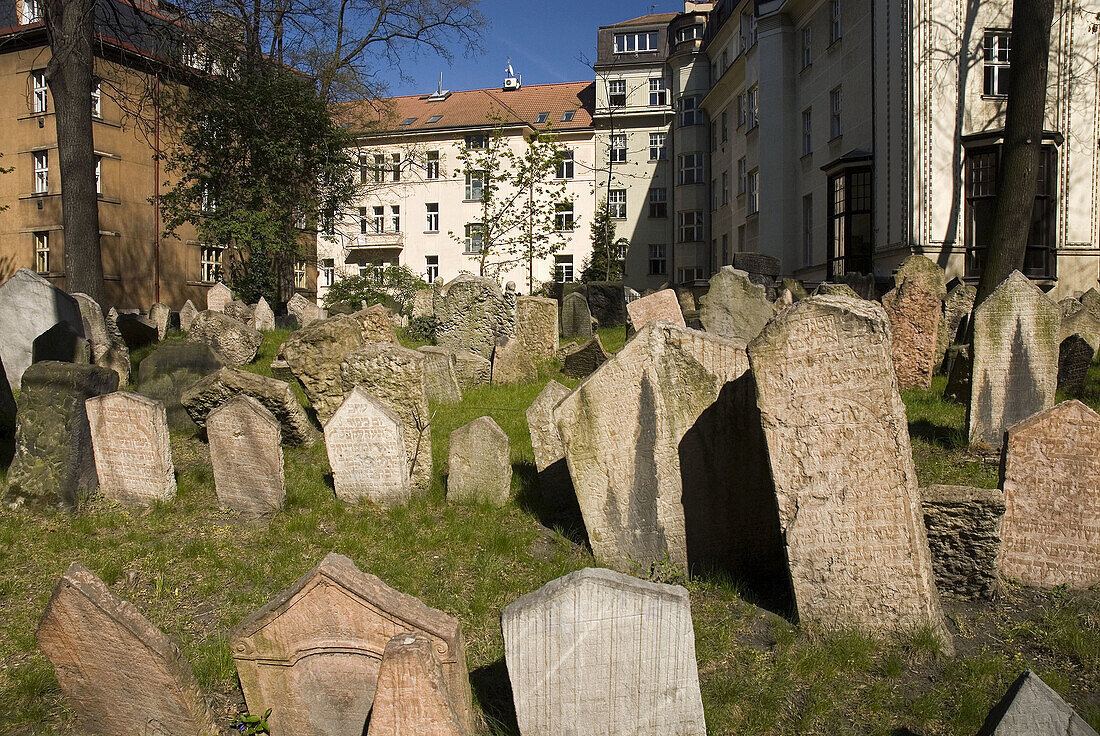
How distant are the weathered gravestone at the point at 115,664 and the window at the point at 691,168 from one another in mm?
39271

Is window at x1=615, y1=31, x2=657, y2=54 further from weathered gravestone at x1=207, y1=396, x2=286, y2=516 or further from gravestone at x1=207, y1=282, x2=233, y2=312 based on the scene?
weathered gravestone at x1=207, y1=396, x2=286, y2=516

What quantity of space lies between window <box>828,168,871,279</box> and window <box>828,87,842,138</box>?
162 cm

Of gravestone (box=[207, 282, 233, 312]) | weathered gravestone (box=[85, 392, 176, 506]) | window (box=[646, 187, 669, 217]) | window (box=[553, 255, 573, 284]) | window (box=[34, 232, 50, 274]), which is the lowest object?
weathered gravestone (box=[85, 392, 176, 506])

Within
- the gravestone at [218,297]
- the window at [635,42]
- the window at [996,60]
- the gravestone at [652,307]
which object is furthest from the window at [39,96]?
the window at [996,60]

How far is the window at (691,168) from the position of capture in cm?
4022

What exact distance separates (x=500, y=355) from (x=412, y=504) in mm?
4888

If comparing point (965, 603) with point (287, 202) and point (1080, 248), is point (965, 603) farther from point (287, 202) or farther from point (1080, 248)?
point (287, 202)

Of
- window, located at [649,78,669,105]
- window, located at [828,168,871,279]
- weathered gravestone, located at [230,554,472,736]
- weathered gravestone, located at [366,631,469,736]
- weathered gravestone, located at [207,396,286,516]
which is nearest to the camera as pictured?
weathered gravestone, located at [366,631,469,736]

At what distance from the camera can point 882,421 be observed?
150 inches

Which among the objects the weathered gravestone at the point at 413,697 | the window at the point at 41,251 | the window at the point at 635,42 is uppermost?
the window at the point at 635,42

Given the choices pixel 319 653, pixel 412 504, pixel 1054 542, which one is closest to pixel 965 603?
pixel 1054 542

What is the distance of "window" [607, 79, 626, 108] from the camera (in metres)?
42.6

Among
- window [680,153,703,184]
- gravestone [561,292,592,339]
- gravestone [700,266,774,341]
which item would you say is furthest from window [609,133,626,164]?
gravestone [700,266,774,341]

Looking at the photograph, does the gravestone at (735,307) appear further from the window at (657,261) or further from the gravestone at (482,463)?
the window at (657,261)
